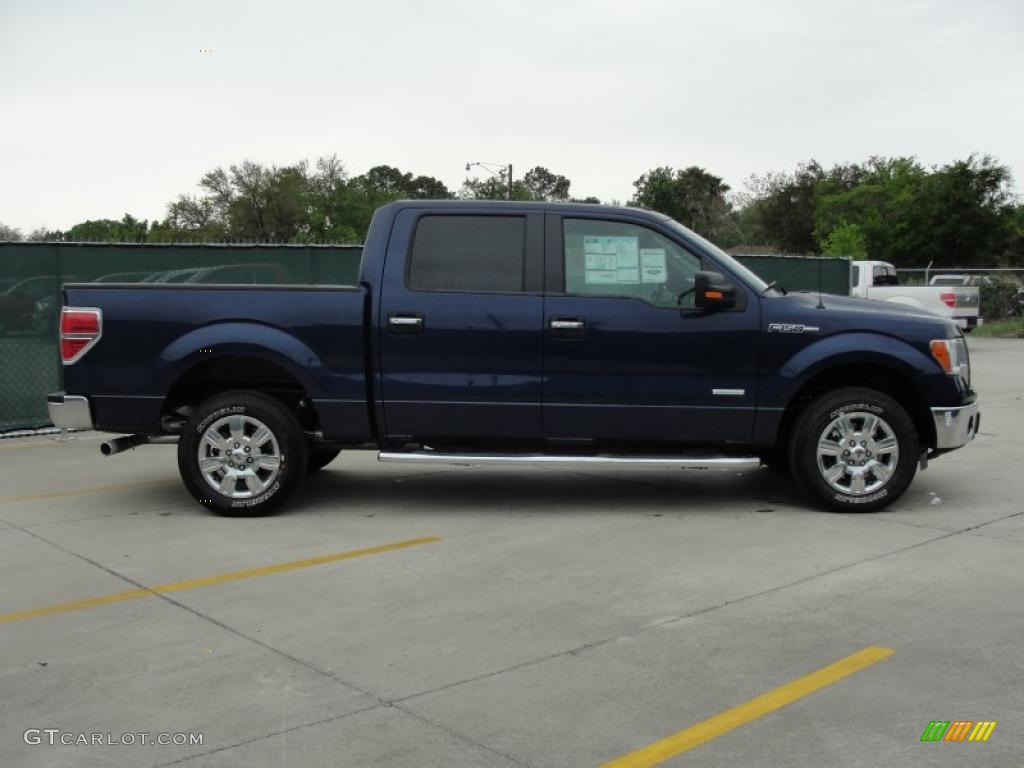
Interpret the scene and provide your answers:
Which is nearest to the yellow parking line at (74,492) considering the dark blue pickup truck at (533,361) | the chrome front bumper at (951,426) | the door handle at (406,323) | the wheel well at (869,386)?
the dark blue pickup truck at (533,361)

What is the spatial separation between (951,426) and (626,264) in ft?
8.08

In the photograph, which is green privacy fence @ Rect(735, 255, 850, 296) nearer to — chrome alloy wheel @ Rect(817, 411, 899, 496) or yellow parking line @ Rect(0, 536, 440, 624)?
chrome alloy wheel @ Rect(817, 411, 899, 496)

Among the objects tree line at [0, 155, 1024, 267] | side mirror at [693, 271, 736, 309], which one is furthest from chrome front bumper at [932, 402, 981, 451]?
tree line at [0, 155, 1024, 267]

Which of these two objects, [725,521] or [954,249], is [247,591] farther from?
[954,249]

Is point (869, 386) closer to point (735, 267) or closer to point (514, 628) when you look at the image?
point (735, 267)

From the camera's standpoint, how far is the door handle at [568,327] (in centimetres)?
728

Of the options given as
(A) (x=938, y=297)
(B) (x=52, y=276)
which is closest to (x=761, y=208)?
(A) (x=938, y=297)

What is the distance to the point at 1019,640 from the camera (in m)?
4.79

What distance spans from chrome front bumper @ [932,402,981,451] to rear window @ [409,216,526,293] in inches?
117

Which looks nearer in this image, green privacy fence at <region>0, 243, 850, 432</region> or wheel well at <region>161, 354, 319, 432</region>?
wheel well at <region>161, 354, 319, 432</region>

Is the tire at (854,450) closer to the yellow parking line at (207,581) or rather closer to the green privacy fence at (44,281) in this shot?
the yellow parking line at (207,581)

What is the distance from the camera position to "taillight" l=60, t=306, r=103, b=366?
7359mm

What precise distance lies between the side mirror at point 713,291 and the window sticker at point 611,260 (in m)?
0.45

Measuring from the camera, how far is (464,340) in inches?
288
